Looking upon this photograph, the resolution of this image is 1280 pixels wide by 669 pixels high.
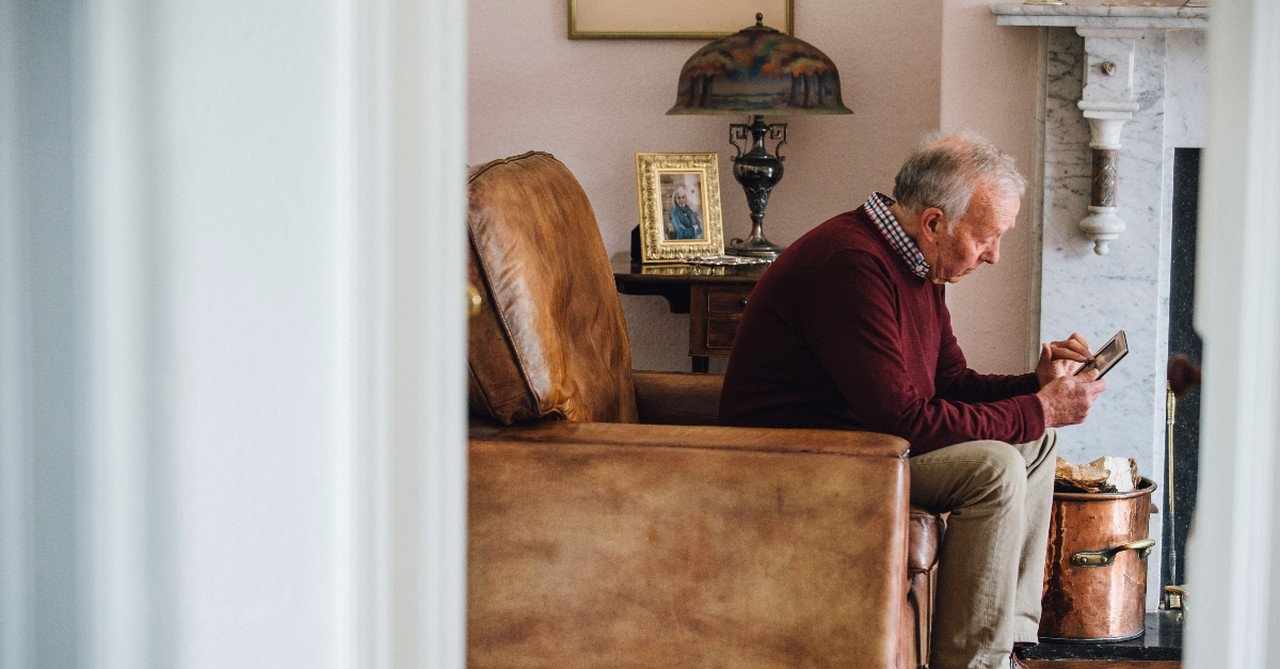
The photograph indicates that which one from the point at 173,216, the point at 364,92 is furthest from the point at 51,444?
the point at 364,92

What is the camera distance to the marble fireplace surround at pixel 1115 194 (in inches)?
117

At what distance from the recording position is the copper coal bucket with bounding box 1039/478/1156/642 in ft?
9.07

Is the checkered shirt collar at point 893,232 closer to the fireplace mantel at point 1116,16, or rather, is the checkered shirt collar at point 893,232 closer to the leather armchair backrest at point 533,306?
the leather armchair backrest at point 533,306

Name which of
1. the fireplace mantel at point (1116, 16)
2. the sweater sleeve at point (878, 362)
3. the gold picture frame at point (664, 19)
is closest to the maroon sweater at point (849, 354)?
the sweater sleeve at point (878, 362)

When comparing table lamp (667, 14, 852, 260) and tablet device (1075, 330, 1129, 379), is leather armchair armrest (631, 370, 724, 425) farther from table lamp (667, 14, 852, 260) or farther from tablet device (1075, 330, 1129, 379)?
table lamp (667, 14, 852, 260)

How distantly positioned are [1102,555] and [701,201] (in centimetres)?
148

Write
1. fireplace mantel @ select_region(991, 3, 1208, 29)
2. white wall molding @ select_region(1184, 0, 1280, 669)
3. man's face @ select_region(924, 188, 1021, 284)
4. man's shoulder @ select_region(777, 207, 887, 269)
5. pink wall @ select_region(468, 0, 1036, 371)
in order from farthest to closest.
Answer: pink wall @ select_region(468, 0, 1036, 371) → fireplace mantel @ select_region(991, 3, 1208, 29) → man's face @ select_region(924, 188, 1021, 284) → man's shoulder @ select_region(777, 207, 887, 269) → white wall molding @ select_region(1184, 0, 1280, 669)

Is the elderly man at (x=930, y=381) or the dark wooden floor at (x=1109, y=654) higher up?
the elderly man at (x=930, y=381)

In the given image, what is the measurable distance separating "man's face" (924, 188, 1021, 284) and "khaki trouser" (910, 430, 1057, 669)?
1.14 ft

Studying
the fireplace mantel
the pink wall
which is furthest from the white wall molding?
the pink wall

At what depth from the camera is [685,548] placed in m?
1.92

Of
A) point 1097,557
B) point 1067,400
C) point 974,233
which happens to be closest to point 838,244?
point 974,233

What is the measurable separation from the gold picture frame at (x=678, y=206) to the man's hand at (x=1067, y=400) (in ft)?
4.70

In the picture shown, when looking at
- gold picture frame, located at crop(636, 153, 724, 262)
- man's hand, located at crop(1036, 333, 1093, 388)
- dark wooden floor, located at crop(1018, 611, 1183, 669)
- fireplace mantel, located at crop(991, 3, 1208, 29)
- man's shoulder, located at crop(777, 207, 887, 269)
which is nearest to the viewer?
man's shoulder, located at crop(777, 207, 887, 269)
